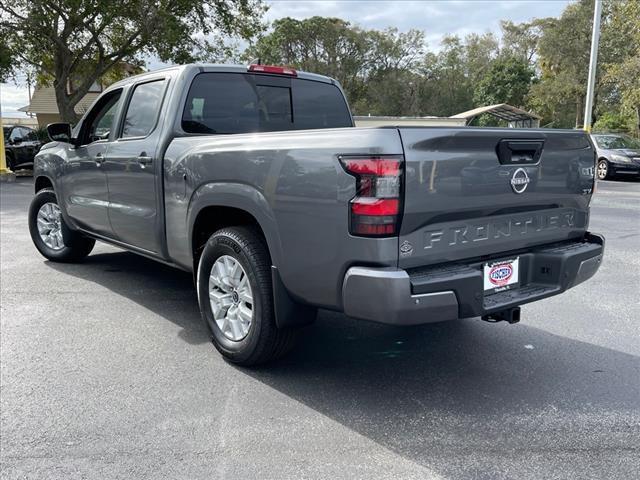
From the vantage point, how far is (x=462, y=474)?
255cm

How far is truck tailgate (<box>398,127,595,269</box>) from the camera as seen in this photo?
2.81 metres

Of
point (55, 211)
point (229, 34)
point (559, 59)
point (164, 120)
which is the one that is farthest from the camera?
point (559, 59)

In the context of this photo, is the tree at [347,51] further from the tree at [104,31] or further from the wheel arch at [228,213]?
the wheel arch at [228,213]

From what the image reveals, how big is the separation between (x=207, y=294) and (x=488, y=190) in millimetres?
1930

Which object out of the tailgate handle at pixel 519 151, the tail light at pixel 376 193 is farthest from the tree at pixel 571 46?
the tail light at pixel 376 193

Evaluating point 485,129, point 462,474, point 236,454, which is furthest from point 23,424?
point 485,129

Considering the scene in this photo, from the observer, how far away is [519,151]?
318 cm

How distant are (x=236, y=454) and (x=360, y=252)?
1.12 metres

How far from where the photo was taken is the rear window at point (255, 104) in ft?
14.2

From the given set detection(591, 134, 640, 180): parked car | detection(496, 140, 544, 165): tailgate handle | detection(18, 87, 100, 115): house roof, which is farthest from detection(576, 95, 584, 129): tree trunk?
detection(496, 140, 544, 165): tailgate handle

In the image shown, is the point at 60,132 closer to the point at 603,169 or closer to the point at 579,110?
the point at 603,169

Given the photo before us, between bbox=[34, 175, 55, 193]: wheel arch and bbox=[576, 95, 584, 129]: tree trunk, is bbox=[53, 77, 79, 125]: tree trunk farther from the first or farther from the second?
bbox=[576, 95, 584, 129]: tree trunk

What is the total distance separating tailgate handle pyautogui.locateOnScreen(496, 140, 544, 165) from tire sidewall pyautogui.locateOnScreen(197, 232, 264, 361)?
1528mm

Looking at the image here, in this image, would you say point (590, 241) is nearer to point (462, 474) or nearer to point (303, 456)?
point (462, 474)
